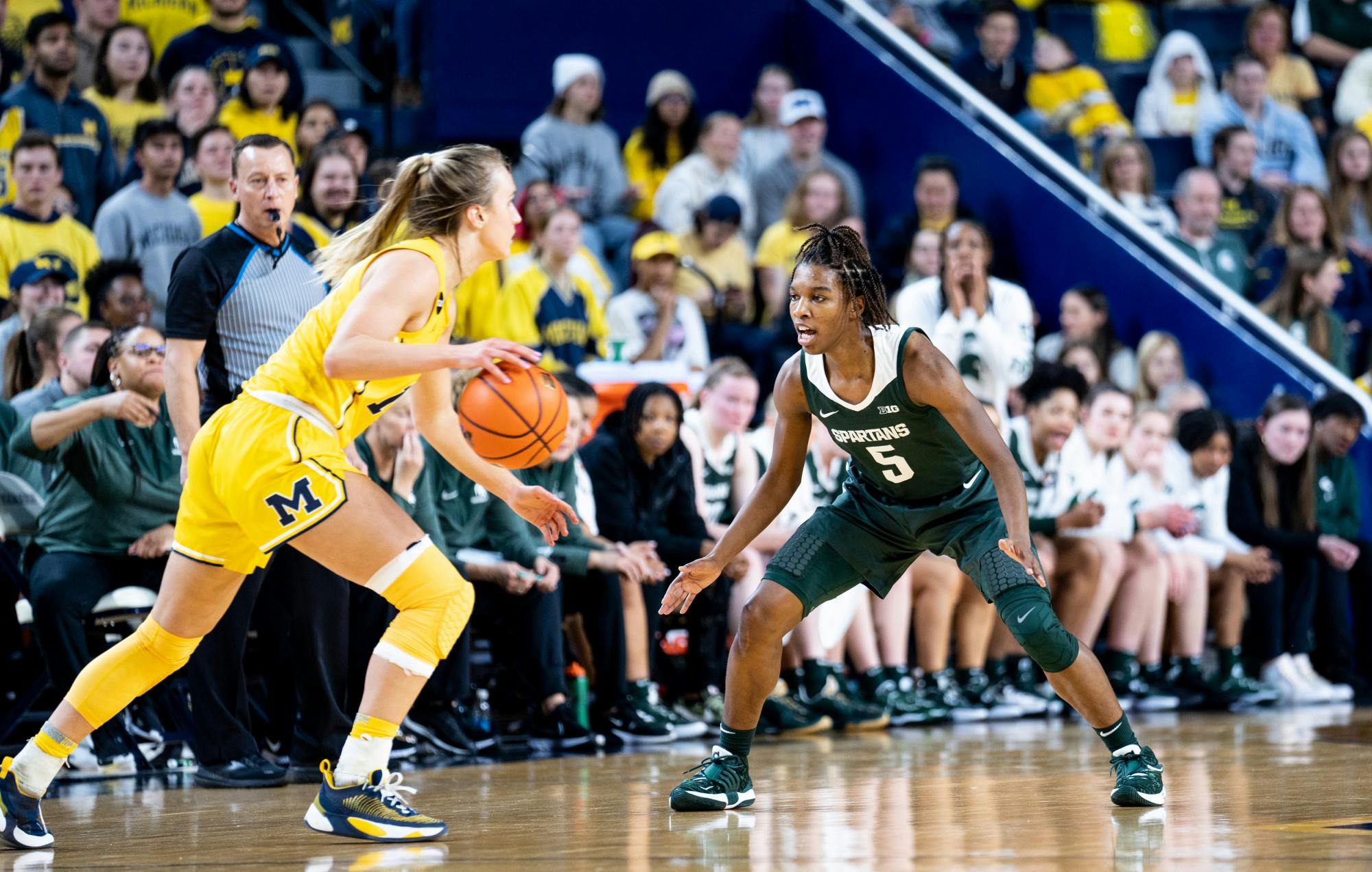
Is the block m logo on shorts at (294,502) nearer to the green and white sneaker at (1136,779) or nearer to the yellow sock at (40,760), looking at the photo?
the yellow sock at (40,760)

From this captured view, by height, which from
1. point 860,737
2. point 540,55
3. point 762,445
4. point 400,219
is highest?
point 540,55

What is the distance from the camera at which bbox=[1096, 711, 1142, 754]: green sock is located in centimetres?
505

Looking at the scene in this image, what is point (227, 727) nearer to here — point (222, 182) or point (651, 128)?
point (222, 182)

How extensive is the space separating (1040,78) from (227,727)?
9020 mm

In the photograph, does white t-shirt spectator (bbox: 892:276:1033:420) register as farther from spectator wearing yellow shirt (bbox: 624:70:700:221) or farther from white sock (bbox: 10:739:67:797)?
white sock (bbox: 10:739:67:797)

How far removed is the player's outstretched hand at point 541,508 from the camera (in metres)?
4.83

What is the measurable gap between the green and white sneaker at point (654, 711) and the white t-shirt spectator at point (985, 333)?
235cm

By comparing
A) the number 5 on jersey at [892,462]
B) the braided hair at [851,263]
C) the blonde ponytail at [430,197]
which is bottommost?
the number 5 on jersey at [892,462]

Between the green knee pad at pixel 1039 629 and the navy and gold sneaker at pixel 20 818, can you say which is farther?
the green knee pad at pixel 1039 629

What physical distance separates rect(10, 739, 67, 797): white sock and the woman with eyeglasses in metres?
1.90

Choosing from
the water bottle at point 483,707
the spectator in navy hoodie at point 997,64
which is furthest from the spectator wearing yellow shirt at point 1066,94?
the water bottle at point 483,707

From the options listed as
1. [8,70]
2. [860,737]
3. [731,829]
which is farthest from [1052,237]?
[731,829]

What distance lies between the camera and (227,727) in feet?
20.5

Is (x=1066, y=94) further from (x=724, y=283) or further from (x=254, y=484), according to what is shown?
(x=254, y=484)
